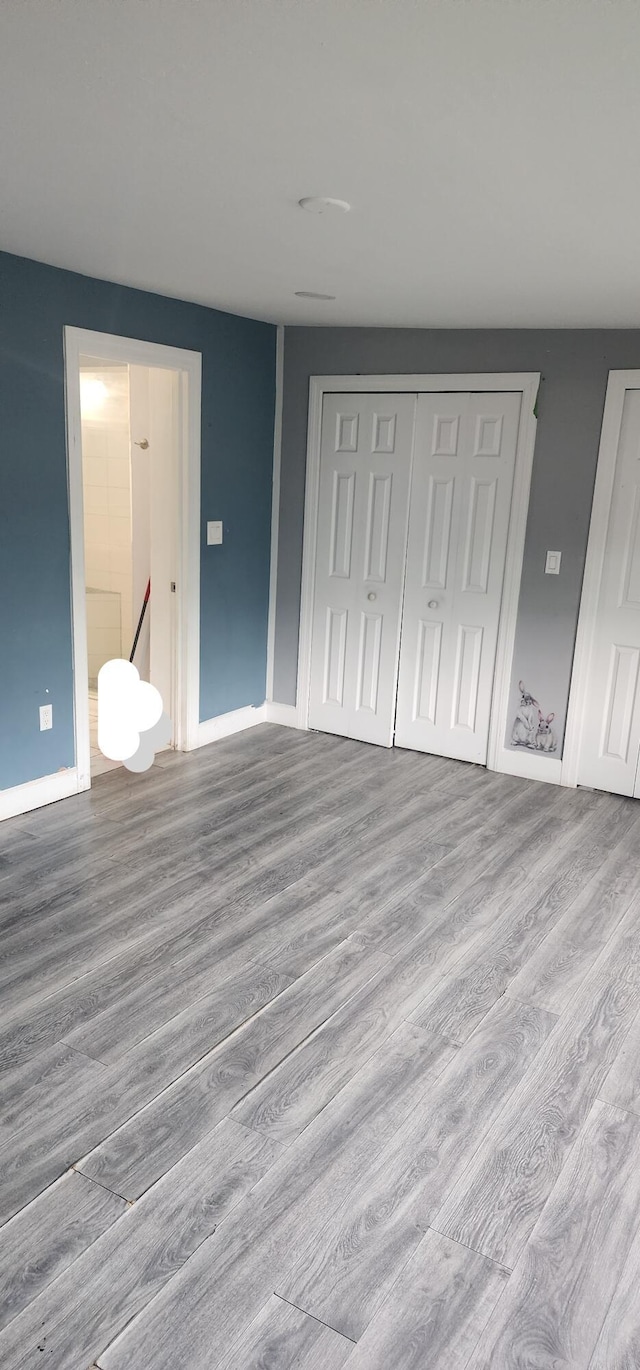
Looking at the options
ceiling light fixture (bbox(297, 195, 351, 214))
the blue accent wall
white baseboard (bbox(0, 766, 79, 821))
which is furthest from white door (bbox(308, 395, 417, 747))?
ceiling light fixture (bbox(297, 195, 351, 214))

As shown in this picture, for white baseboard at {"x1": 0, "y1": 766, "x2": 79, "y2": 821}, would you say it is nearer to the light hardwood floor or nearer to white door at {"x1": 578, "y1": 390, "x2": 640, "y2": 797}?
the light hardwood floor

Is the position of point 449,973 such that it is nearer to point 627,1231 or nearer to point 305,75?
point 627,1231

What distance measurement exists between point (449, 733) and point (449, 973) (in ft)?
7.10

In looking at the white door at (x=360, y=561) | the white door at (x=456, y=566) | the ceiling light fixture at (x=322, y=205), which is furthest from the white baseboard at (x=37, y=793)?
the ceiling light fixture at (x=322, y=205)

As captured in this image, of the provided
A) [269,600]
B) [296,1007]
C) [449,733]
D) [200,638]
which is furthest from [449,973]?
[269,600]

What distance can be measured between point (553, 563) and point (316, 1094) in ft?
9.57

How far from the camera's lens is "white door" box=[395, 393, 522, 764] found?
4.48 m

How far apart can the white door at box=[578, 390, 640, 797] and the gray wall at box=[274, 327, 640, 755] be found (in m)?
0.12

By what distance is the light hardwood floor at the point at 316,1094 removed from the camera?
172 centimetres

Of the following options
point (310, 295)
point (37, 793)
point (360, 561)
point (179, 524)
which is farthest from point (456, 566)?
point (37, 793)

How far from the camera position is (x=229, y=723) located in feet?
17.1

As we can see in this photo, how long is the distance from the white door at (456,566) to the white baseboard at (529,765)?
128mm

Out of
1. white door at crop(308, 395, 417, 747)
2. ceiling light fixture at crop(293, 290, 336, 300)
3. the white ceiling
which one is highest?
ceiling light fixture at crop(293, 290, 336, 300)

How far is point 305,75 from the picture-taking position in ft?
5.26
